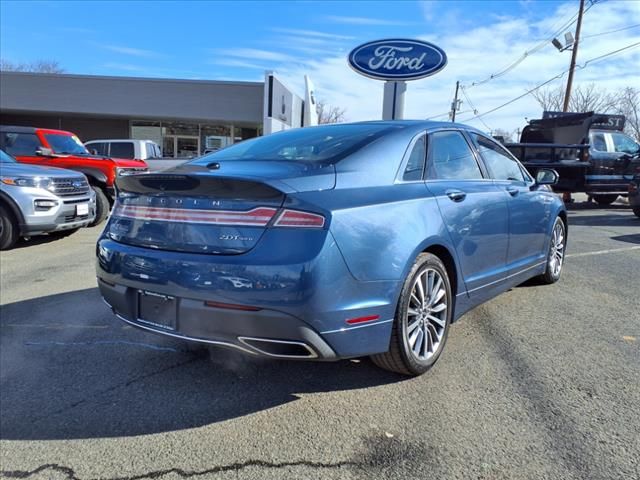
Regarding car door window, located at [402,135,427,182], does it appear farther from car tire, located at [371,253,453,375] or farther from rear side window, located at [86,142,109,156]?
rear side window, located at [86,142,109,156]

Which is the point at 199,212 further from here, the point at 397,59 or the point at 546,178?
the point at 397,59

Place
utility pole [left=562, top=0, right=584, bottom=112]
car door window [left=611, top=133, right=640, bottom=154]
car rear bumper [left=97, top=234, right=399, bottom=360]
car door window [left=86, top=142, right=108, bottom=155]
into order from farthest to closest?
utility pole [left=562, top=0, right=584, bottom=112] → car door window [left=86, top=142, right=108, bottom=155] → car door window [left=611, top=133, right=640, bottom=154] → car rear bumper [left=97, top=234, right=399, bottom=360]

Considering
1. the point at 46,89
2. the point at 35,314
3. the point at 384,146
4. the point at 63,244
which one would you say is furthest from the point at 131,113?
the point at 384,146

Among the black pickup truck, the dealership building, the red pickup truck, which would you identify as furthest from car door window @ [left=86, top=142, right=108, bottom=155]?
the black pickup truck

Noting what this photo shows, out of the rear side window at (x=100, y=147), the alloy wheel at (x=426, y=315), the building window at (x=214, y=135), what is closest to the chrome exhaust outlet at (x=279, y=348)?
the alloy wheel at (x=426, y=315)

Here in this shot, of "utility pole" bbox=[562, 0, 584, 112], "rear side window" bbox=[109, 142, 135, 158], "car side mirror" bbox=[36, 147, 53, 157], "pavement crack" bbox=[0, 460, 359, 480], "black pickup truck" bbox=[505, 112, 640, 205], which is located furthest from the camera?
"utility pole" bbox=[562, 0, 584, 112]

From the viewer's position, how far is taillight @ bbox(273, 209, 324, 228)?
241 cm

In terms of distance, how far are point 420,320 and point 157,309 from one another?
1.53 m

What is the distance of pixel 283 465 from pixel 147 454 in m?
0.66

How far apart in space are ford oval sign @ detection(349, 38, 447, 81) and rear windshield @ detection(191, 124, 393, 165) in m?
9.37

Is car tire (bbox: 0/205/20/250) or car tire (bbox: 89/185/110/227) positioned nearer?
car tire (bbox: 0/205/20/250)

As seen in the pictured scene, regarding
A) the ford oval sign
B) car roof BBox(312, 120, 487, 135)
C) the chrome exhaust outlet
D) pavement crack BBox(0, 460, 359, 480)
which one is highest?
the ford oval sign

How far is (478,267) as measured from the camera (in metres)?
3.60

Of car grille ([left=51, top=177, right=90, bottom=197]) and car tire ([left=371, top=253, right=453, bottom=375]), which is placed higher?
car grille ([left=51, top=177, right=90, bottom=197])
